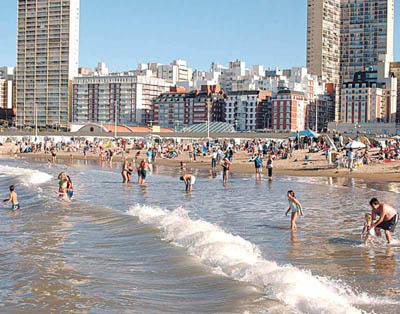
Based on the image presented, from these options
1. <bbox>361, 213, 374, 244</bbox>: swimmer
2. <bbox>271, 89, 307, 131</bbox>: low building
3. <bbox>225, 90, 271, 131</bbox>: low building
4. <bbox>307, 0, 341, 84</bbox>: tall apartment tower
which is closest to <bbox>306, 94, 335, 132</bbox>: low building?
<bbox>271, 89, 307, 131</bbox>: low building

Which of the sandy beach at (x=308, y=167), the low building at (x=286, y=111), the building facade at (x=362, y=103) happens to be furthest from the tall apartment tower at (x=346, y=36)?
the sandy beach at (x=308, y=167)

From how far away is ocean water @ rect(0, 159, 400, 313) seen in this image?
9.19 metres

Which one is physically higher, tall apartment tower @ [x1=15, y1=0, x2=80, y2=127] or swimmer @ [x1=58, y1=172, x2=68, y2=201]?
tall apartment tower @ [x1=15, y1=0, x2=80, y2=127]

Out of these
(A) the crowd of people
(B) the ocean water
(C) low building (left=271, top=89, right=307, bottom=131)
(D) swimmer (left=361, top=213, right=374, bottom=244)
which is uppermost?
(C) low building (left=271, top=89, right=307, bottom=131)

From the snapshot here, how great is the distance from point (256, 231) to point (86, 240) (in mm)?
3851

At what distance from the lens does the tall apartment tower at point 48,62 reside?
496 ft

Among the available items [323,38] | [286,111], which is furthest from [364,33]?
[286,111]

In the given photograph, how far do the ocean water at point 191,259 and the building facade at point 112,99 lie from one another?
131 m

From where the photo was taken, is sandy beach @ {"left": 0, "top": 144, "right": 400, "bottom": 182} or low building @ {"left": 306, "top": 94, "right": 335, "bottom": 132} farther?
low building @ {"left": 306, "top": 94, "right": 335, "bottom": 132}

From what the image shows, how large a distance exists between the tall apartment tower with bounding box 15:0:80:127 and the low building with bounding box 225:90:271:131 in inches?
1581

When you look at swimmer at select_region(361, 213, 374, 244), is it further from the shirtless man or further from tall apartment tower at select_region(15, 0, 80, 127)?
tall apartment tower at select_region(15, 0, 80, 127)

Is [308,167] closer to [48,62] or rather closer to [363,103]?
[363,103]

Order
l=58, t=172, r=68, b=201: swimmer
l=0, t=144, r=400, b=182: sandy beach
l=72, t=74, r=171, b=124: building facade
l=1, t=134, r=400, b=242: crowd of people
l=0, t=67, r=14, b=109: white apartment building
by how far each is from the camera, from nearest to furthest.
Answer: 1. l=1, t=134, r=400, b=242: crowd of people
2. l=58, t=172, r=68, b=201: swimmer
3. l=0, t=144, r=400, b=182: sandy beach
4. l=72, t=74, r=171, b=124: building facade
5. l=0, t=67, r=14, b=109: white apartment building

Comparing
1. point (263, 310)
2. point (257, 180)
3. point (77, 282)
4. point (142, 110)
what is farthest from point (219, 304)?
point (142, 110)
